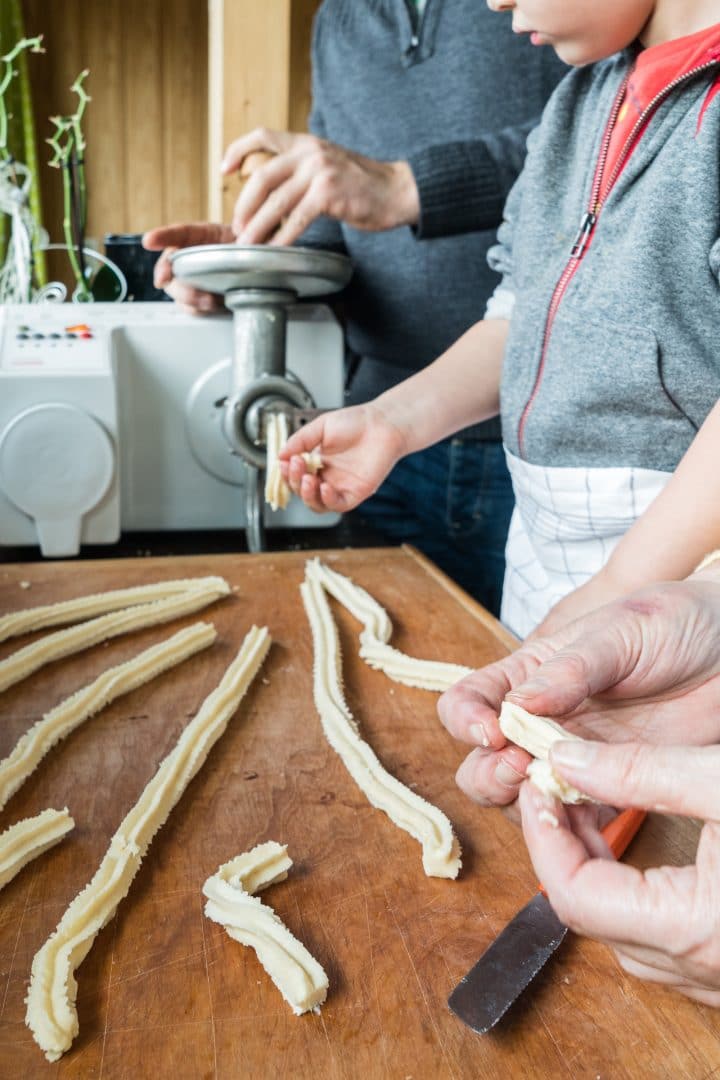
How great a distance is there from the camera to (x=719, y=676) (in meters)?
0.79

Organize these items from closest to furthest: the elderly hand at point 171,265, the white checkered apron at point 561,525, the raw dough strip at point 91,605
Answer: the white checkered apron at point 561,525
the raw dough strip at point 91,605
the elderly hand at point 171,265

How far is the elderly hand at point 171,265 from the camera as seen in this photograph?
6.05ft

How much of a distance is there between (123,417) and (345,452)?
Answer: 638 mm

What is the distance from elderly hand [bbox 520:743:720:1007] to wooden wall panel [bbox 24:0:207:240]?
4.17 metres

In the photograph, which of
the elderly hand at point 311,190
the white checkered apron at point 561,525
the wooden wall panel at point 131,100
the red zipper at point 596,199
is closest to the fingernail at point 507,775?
the white checkered apron at point 561,525

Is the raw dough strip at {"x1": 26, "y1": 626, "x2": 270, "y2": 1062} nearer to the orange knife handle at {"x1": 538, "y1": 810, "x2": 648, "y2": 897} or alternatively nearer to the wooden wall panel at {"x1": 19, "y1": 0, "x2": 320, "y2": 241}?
the orange knife handle at {"x1": 538, "y1": 810, "x2": 648, "y2": 897}

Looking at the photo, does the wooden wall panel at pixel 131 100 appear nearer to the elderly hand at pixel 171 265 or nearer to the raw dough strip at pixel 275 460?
the elderly hand at pixel 171 265

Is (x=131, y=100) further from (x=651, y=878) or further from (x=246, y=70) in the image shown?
(x=651, y=878)

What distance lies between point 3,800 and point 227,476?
105 centimetres

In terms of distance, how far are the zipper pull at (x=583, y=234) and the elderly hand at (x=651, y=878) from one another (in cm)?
79

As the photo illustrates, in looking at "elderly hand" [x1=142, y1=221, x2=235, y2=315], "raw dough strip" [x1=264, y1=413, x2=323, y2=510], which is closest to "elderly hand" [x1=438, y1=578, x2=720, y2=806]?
"raw dough strip" [x1=264, y1=413, x2=323, y2=510]

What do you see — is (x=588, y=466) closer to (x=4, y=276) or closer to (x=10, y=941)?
(x=10, y=941)

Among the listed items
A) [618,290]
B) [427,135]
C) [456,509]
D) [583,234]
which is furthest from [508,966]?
[427,135]

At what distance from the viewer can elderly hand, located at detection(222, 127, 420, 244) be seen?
1.48 m
